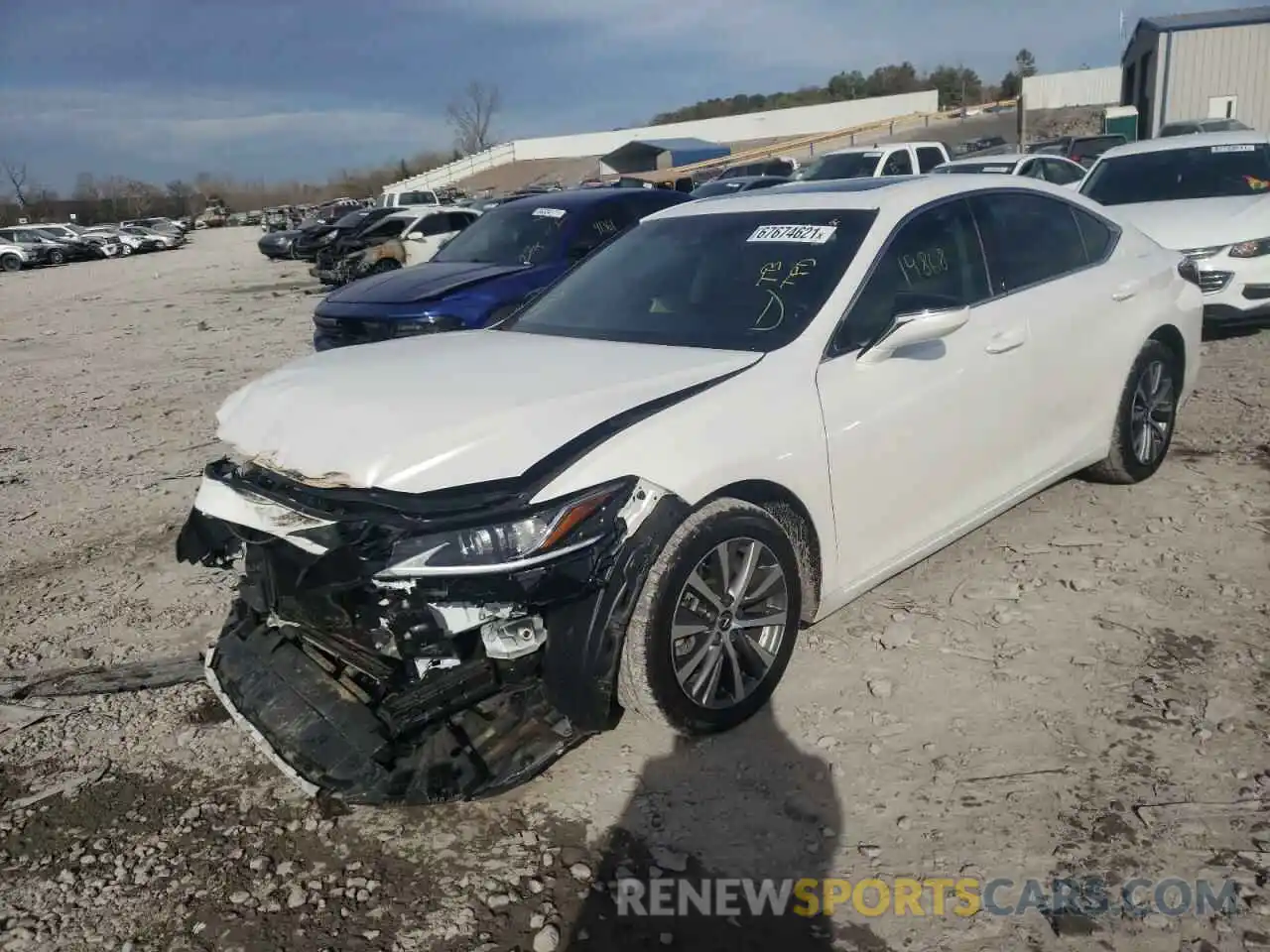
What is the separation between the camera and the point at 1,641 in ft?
14.1

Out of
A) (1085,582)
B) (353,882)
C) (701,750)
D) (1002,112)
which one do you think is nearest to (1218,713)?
(1085,582)

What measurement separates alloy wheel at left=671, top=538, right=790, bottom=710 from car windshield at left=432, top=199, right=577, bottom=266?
5.69 m

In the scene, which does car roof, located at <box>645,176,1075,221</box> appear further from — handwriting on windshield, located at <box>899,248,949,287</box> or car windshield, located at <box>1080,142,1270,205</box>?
car windshield, located at <box>1080,142,1270,205</box>

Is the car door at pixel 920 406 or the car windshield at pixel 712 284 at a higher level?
the car windshield at pixel 712 284

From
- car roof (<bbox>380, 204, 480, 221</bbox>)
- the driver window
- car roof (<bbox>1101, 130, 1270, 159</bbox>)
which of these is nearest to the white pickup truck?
car roof (<bbox>1101, 130, 1270, 159</bbox>)

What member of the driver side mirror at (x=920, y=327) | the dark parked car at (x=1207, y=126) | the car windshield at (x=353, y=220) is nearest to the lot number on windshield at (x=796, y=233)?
the driver side mirror at (x=920, y=327)

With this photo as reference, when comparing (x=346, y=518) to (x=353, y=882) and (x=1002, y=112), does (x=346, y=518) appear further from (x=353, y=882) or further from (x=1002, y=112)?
(x=1002, y=112)

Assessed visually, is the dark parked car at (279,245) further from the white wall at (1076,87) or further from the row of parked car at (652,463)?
the white wall at (1076,87)

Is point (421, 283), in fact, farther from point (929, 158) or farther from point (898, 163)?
point (929, 158)

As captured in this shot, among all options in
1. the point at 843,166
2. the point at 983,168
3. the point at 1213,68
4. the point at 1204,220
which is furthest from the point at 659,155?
the point at 1204,220

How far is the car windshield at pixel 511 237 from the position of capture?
848cm

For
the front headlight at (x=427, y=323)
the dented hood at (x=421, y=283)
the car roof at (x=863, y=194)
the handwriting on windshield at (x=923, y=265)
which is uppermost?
→ the car roof at (x=863, y=194)

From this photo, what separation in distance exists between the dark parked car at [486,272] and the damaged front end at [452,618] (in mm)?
3953

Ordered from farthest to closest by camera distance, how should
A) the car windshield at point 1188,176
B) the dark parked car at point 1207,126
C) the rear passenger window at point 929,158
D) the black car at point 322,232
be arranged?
the black car at point 322,232
the dark parked car at point 1207,126
the rear passenger window at point 929,158
the car windshield at point 1188,176
